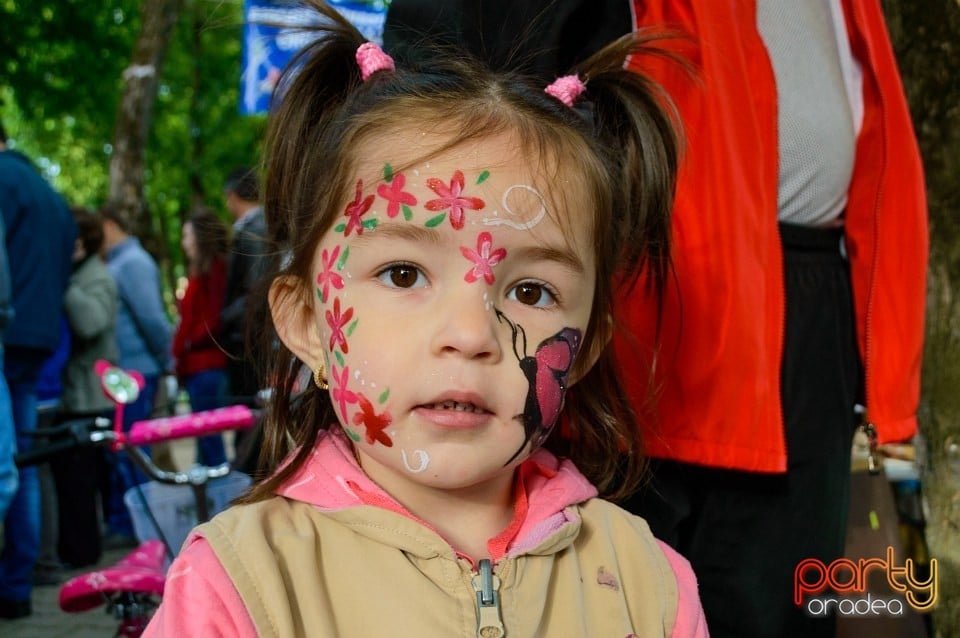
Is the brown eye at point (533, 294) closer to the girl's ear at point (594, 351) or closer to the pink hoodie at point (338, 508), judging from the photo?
the girl's ear at point (594, 351)

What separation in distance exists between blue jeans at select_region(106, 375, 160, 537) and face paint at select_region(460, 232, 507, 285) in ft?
16.5

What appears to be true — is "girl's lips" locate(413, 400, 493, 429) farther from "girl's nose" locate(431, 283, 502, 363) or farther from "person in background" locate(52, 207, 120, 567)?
"person in background" locate(52, 207, 120, 567)

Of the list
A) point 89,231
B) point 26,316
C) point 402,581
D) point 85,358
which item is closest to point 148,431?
point 402,581

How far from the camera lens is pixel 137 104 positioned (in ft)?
33.8

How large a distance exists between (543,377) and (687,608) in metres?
0.47

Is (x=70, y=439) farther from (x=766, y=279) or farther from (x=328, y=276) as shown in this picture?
(x=766, y=279)

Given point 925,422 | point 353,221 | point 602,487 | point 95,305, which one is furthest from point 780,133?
point 95,305

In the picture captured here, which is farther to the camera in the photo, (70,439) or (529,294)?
(70,439)

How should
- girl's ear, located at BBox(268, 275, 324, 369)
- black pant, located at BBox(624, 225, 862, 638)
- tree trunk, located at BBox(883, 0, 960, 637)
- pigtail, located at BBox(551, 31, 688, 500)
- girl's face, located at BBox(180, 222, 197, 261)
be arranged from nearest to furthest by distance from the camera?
girl's ear, located at BBox(268, 275, 324, 369)
pigtail, located at BBox(551, 31, 688, 500)
black pant, located at BBox(624, 225, 862, 638)
tree trunk, located at BBox(883, 0, 960, 637)
girl's face, located at BBox(180, 222, 197, 261)

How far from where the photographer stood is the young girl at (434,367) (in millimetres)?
1439

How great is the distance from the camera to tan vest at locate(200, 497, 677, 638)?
4.64 ft

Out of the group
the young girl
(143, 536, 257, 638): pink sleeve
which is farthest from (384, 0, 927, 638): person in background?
(143, 536, 257, 638): pink sleeve

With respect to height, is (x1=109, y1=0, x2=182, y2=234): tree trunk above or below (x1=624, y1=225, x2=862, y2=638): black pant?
above

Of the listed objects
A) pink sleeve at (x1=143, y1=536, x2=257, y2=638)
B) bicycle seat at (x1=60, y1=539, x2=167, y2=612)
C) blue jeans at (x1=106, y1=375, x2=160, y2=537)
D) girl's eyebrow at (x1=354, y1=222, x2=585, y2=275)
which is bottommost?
blue jeans at (x1=106, y1=375, x2=160, y2=537)
